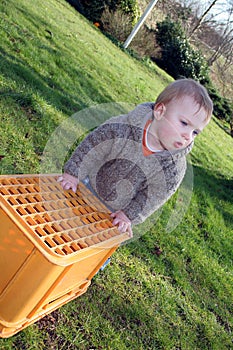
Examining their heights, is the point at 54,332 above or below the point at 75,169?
below

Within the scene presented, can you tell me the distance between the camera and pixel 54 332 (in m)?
2.16

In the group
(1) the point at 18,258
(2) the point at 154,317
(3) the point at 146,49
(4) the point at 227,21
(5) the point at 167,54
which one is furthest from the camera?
(4) the point at 227,21

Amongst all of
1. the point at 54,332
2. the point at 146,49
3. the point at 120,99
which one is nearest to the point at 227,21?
the point at 146,49

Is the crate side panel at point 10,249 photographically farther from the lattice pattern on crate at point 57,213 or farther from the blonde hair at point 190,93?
the blonde hair at point 190,93

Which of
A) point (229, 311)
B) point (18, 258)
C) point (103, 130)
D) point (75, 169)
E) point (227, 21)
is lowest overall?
point (229, 311)

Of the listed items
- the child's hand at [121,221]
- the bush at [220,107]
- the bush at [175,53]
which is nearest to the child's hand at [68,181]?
the child's hand at [121,221]

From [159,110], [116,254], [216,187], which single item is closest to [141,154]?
[159,110]

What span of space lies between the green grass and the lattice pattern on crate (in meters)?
0.67

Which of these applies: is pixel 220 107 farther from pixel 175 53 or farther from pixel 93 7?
pixel 93 7

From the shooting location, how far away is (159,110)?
2.14 meters

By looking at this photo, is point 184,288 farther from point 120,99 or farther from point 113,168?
point 120,99

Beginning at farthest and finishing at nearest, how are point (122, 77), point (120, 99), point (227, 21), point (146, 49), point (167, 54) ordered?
point (227, 21) → point (167, 54) → point (146, 49) → point (122, 77) → point (120, 99)

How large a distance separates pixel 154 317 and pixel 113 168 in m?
1.32

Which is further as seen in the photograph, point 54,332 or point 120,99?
point 120,99
